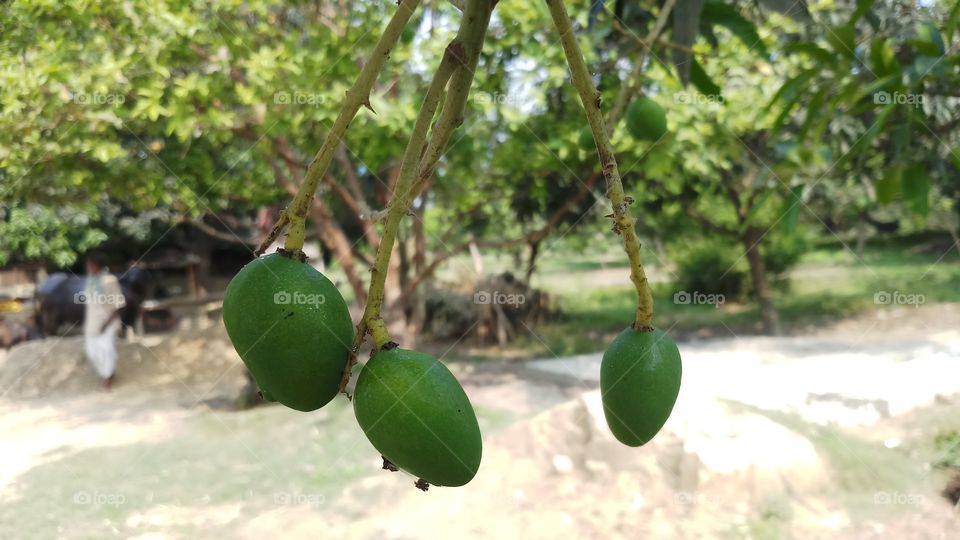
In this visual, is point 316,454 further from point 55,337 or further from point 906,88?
point 55,337

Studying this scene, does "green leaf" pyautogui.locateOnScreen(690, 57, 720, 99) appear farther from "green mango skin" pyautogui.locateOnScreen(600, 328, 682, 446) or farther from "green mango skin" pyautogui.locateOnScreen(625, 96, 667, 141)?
"green mango skin" pyautogui.locateOnScreen(600, 328, 682, 446)

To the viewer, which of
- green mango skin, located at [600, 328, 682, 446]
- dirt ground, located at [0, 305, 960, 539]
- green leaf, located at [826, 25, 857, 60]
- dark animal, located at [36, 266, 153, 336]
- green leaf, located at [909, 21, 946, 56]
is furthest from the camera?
dark animal, located at [36, 266, 153, 336]

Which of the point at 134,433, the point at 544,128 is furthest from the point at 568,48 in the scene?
the point at 134,433

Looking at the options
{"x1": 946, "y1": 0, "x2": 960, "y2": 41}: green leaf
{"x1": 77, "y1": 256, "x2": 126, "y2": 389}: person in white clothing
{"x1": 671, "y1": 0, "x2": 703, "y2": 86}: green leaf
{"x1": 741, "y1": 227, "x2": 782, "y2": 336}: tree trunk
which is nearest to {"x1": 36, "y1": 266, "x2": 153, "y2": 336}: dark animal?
{"x1": 77, "y1": 256, "x2": 126, "y2": 389}: person in white clothing

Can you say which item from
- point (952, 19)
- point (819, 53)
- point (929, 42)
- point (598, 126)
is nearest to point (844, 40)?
point (819, 53)

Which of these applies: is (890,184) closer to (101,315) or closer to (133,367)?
(101,315)

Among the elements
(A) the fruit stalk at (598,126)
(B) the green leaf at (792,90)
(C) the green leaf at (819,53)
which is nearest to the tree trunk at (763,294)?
(B) the green leaf at (792,90)
